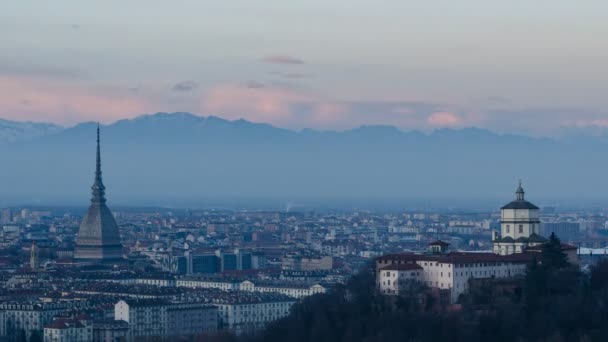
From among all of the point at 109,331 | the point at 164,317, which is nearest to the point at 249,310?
the point at 164,317

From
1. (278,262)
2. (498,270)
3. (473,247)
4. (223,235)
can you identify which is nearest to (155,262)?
(278,262)

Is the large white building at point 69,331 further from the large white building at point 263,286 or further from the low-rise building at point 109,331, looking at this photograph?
the large white building at point 263,286

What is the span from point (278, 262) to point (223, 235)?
36.1 meters

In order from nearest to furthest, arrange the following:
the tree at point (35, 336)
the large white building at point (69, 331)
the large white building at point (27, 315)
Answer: the tree at point (35, 336) → the large white building at point (69, 331) → the large white building at point (27, 315)

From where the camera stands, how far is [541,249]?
205 ft

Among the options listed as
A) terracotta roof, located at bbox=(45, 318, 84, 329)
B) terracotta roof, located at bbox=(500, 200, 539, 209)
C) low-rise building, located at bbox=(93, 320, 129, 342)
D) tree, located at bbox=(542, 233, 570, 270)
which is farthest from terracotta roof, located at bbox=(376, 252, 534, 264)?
terracotta roof, located at bbox=(45, 318, 84, 329)

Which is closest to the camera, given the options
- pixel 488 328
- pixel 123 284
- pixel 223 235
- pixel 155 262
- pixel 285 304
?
pixel 488 328

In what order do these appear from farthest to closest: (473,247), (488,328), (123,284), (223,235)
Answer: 1. (223,235)
2. (473,247)
3. (123,284)
4. (488,328)

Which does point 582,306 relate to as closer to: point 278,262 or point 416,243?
point 278,262

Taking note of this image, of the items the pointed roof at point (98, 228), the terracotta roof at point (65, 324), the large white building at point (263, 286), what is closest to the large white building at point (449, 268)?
the terracotta roof at point (65, 324)

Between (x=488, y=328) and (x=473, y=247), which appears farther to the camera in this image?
(x=473, y=247)

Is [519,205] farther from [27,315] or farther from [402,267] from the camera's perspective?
[27,315]

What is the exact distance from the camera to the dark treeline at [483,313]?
55188 mm

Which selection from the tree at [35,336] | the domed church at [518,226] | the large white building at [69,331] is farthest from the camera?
the large white building at [69,331]
